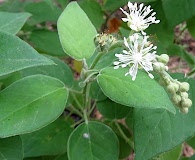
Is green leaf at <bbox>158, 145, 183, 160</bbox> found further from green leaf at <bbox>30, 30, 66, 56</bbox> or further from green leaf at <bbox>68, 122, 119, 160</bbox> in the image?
green leaf at <bbox>30, 30, 66, 56</bbox>

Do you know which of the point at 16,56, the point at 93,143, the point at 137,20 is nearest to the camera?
the point at 16,56

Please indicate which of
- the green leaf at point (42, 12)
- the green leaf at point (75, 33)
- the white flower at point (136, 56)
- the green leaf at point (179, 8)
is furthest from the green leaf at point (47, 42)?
the white flower at point (136, 56)

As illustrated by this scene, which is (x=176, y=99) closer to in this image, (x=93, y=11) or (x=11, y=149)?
(x=11, y=149)

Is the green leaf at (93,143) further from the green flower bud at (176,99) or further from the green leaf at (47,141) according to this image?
the green flower bud at (176,99)

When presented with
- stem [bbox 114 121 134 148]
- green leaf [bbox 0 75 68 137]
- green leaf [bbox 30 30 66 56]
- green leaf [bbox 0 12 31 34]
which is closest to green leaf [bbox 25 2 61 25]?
green leaf [bbox 30 30 66 56]

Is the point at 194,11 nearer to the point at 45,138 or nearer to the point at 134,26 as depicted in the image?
the point at 134,26

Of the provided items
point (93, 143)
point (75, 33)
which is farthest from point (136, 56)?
point (93, 143)
